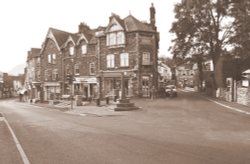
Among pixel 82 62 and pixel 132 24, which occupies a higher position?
pixel 132 24

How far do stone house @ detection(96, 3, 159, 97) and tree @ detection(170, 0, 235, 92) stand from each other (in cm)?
362

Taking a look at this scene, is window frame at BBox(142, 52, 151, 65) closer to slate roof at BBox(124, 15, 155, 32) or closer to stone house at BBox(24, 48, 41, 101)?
slate roof at BBox(124, 15, 155, 32)

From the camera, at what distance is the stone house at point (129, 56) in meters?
40.3

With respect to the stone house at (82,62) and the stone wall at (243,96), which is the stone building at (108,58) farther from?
the stone wall at (243,96)

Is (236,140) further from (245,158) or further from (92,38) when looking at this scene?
(92,38)

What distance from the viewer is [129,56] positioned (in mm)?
41312

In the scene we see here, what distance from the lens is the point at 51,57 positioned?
54594 millimetres

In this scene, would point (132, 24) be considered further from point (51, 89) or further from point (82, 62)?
point (51, 89)


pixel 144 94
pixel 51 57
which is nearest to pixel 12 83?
pixel 51 57

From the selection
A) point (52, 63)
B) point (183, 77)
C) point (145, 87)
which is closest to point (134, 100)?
point (145, 87)

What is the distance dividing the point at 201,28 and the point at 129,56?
10.1 meters

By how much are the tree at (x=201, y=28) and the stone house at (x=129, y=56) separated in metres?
3.62

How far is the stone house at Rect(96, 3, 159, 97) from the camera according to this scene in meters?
40.3

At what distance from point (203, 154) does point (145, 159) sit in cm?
191
